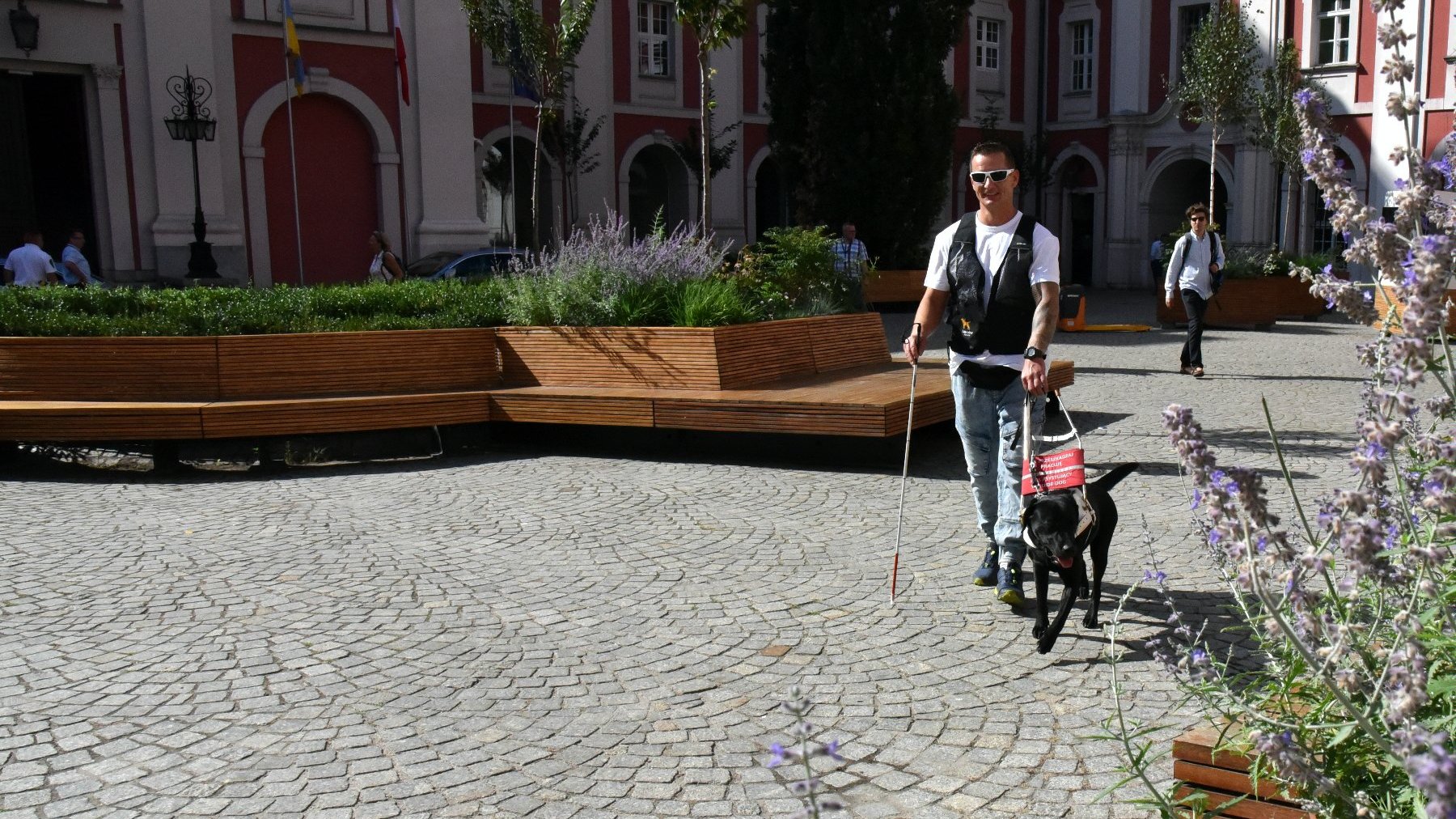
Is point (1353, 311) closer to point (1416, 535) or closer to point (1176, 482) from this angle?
point (1416, 535)

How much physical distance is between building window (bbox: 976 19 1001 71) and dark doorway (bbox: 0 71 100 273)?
2594 centimetres

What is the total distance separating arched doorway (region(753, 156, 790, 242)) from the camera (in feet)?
Answer: 114

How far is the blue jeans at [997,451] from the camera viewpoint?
5.30 meters

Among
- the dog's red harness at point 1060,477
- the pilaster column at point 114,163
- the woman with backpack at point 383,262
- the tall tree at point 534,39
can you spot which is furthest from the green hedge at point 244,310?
the pilaster column at point 114,163

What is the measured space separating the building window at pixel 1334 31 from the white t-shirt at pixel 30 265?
95.9 feet

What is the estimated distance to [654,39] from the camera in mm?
31484

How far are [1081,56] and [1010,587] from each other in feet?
122

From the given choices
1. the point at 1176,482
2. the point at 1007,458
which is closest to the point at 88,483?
the point at 1007,458

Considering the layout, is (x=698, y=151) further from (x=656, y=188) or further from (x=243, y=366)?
(x=243, y=366)

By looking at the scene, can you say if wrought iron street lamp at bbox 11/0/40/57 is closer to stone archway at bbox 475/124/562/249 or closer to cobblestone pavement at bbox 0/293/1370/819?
stone archway at bbox 475/124/562/249

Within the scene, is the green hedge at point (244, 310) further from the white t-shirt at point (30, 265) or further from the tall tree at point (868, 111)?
the tall tree at point (868, 111)

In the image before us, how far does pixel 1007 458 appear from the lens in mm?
5336

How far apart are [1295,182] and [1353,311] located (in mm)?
31749

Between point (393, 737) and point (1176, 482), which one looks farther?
point (1176, 482)
